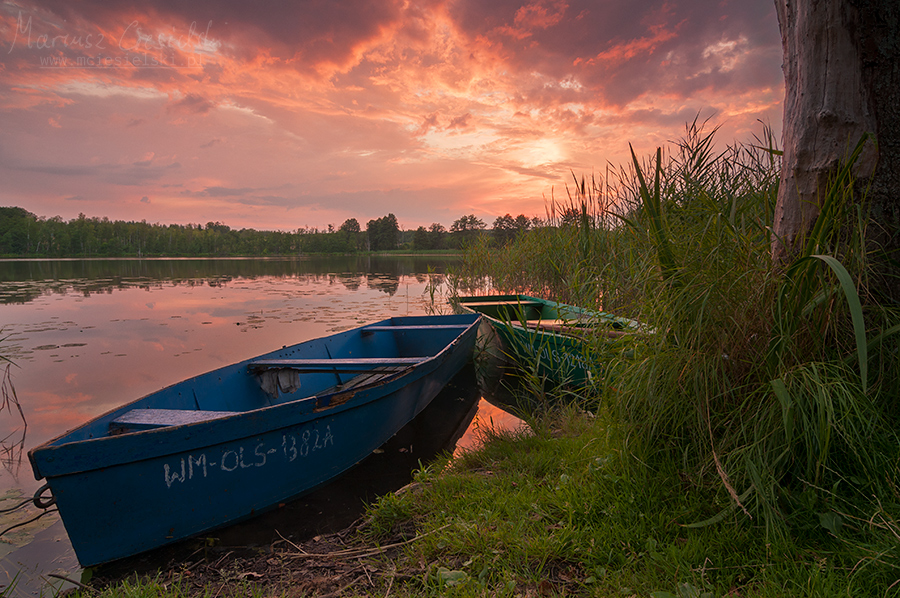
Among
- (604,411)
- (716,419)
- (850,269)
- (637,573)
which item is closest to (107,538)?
(637,573)

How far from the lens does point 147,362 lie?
7.38 m

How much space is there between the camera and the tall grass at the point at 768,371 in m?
1.67

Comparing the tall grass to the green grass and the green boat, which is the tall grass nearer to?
the green grass

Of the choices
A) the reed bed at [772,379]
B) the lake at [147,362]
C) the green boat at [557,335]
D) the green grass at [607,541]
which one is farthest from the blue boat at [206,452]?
the reed bed at [772,379]

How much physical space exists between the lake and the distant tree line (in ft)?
128

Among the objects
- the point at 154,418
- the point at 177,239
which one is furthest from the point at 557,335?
the point at 177,239

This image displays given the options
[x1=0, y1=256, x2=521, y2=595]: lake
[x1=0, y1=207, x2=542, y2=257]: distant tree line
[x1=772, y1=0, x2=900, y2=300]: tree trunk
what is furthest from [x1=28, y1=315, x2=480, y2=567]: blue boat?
[x1=0, y1=207, x2=542, y2=257]: distant tree line

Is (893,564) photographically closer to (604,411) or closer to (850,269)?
(850,269)

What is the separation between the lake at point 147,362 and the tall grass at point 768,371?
2.47m

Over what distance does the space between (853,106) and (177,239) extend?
259 feet

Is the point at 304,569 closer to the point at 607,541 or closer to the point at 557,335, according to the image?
the point at 607,541

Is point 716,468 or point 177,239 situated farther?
point 177,239

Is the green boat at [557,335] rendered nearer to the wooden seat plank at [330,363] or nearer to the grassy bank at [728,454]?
the grassy bank at [728,454]

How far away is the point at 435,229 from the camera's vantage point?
235ft
